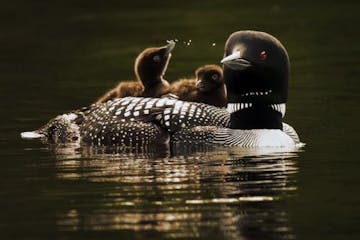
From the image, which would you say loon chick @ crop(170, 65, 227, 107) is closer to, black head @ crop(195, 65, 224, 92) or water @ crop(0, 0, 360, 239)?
black head @ crop(195, 65, 224, 92)

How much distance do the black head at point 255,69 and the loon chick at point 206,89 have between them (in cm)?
97

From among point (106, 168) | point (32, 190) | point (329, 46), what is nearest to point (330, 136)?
point (106, 168)

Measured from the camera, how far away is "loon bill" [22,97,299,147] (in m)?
11.5

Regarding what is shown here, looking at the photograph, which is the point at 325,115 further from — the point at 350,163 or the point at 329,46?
the point at 329,46

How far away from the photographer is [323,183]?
995cm

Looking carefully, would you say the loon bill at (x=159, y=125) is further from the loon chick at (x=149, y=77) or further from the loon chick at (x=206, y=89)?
the loon chick at (x=149, y=77)

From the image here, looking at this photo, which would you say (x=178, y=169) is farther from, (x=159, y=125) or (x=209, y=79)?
(x=209, y=79)

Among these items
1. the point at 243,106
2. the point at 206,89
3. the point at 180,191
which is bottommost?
the point at 180,191

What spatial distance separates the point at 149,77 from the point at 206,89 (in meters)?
0.70

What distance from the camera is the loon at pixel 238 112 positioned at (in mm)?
11383

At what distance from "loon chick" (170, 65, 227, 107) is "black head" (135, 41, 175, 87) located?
35 cm

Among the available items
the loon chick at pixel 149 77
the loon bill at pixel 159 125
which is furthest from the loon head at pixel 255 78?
the loon chick at pixel 149 77

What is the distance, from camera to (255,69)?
37.3 feet

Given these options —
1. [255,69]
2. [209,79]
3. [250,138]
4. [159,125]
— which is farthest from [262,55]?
[209,79]
